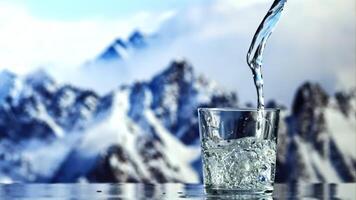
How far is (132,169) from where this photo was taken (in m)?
→ 5.32

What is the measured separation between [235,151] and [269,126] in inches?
1.6

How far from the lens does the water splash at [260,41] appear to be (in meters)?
0.96

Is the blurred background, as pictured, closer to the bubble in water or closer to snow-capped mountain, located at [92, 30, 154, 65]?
snow-capped mountain, located at [92, 30, 154, 65]

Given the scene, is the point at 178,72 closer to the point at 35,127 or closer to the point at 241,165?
the point at 35,127

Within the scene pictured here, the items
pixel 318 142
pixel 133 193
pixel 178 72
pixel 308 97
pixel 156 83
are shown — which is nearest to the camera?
pixel 133 193

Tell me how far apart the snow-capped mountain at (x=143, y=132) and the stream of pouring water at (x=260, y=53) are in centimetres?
380

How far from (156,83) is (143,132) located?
0.92 ft

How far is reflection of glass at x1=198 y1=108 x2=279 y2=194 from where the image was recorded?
88 cm

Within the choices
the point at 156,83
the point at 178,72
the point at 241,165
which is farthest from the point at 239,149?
the point at 156,83

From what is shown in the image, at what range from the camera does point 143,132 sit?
5.12m

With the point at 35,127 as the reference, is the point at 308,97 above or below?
above

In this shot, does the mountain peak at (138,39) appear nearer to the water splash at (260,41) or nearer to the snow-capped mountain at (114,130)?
the snow-capped mountain at (114,130)

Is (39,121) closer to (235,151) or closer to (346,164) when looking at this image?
(346,164)

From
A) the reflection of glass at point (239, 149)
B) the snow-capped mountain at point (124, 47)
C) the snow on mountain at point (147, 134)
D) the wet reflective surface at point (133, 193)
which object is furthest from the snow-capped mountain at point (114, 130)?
the reflection of glass at point (239, 149)
